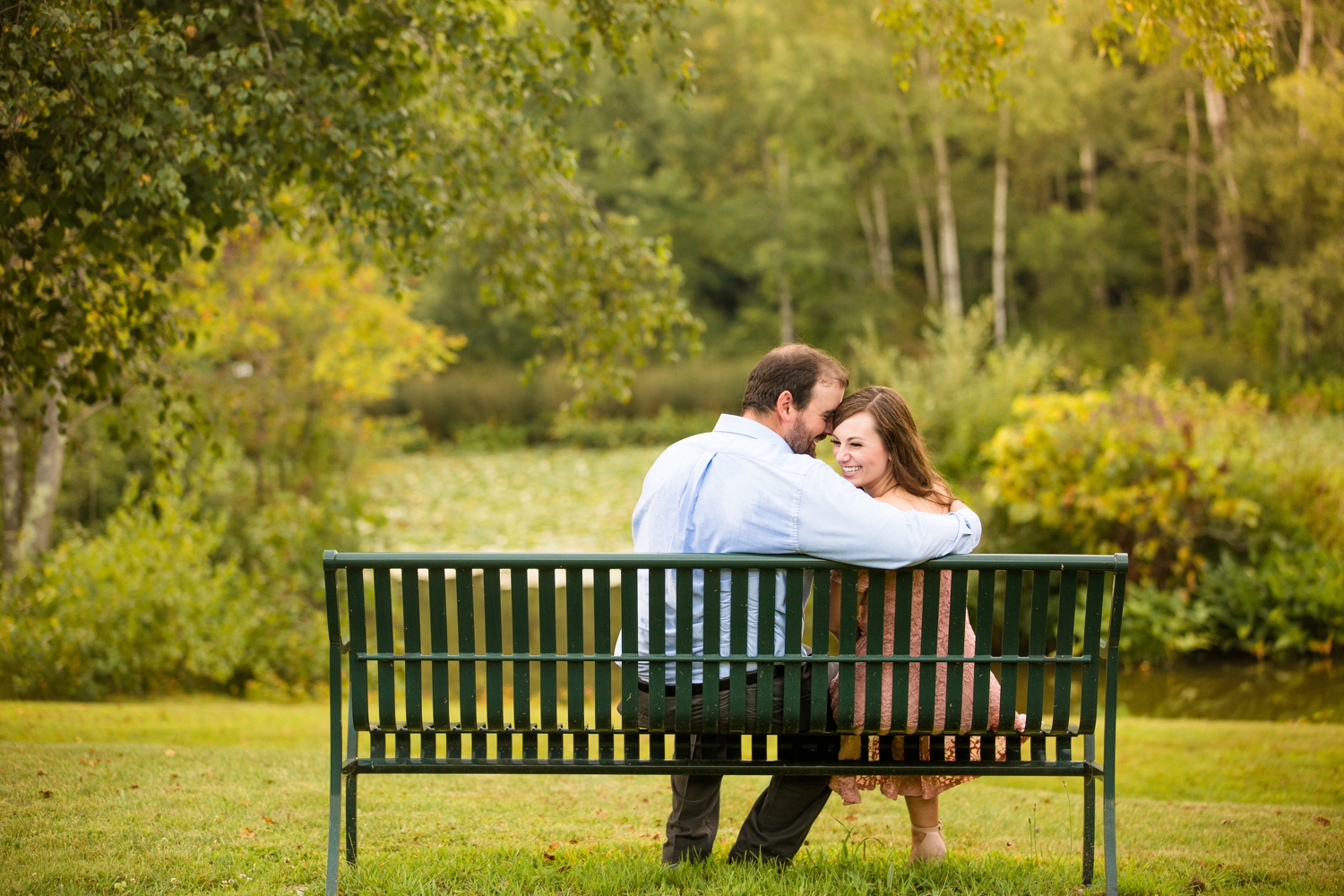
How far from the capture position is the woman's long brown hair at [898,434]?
10.4 feet

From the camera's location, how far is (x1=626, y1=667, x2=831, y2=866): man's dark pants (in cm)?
315

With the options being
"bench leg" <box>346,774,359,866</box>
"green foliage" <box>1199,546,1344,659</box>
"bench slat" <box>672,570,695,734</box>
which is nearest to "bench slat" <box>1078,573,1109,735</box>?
"bench slat" <box>672,570,695,734</box>

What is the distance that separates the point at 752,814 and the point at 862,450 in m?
1.15

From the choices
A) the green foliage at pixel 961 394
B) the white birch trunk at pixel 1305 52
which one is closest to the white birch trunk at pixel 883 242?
the white birch trunk at pixel 1305 52

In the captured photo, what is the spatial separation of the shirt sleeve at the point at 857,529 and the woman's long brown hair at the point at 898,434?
31cm

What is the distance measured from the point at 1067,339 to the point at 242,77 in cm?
2405

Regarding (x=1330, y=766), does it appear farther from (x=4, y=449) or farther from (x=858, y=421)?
(x=4, y=449)

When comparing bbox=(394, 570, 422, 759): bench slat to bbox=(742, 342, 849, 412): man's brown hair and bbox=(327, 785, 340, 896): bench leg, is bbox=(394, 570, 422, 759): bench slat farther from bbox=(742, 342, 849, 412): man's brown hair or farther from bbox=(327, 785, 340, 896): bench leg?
bbox=(742, 342, 849, 412): man's brown hair

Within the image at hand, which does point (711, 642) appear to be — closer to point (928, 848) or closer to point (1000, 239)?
point (928, 848)

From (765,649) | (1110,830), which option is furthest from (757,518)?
(1110,830)

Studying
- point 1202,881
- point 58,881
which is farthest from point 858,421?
point 58,881

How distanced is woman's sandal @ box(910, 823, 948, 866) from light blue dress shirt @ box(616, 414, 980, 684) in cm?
80

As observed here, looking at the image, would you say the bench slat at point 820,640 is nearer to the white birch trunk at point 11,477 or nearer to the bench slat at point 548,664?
the bench slat at point 548,664

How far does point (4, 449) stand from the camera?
9039 millimetres
